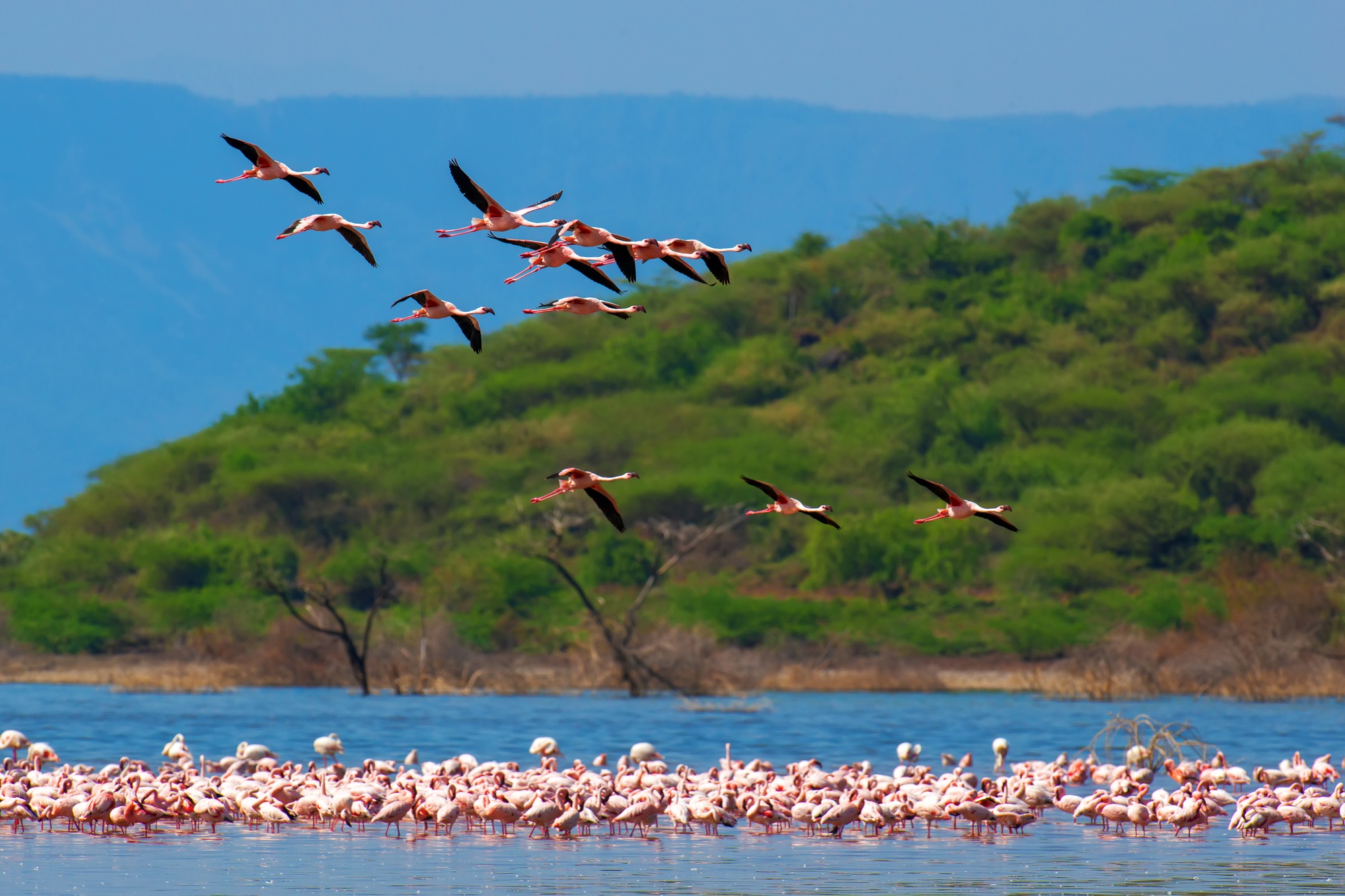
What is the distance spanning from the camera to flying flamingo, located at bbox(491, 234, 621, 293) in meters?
13.7

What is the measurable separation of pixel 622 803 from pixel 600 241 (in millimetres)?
8320

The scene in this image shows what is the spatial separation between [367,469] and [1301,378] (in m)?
34.3

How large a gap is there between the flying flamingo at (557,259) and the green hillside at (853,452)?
3364 centimetres

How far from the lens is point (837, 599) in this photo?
62125mm

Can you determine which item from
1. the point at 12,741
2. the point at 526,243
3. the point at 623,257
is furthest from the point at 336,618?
the point at 623,257

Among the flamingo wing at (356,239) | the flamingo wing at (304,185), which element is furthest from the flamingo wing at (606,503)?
the flamingo wing at (304,185)

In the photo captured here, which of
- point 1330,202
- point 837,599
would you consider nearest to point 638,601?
point 837,599

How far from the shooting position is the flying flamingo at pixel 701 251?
45.3 ft

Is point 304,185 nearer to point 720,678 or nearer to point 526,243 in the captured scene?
point 526,243

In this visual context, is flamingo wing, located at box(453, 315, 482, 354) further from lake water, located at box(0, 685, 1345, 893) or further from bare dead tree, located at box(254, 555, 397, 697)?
bare dead tree, located at box(254, 555, 397, 697)

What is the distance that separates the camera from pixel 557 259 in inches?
540

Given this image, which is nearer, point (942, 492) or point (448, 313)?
point (942, 492)

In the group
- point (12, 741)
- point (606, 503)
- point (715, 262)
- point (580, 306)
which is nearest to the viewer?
point (580, 306)

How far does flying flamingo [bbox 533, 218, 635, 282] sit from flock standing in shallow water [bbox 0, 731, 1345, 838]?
7694 millimetres
